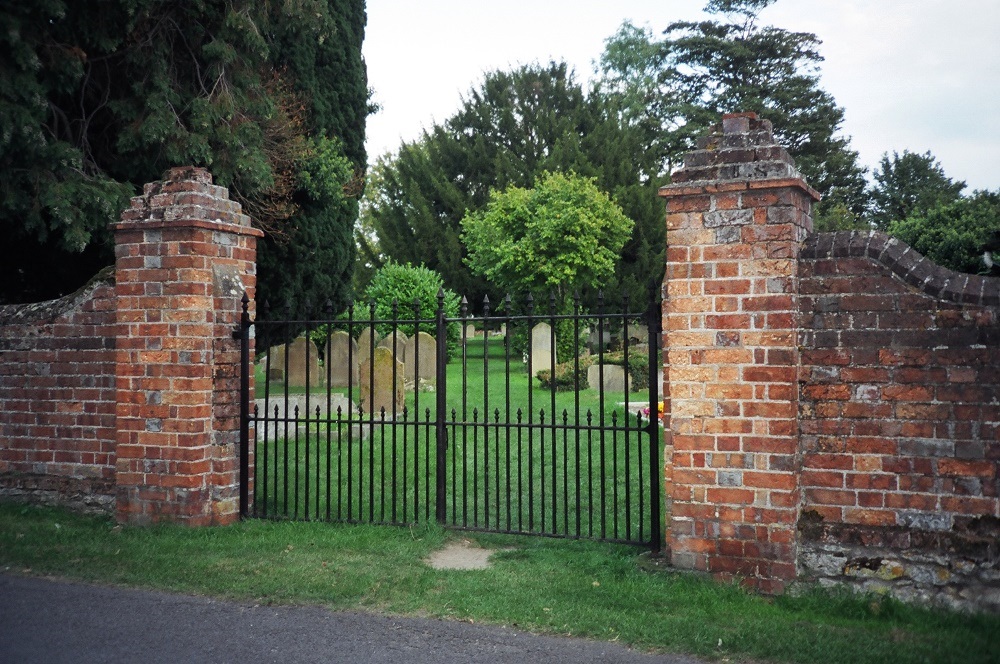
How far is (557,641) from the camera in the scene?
4098 mm

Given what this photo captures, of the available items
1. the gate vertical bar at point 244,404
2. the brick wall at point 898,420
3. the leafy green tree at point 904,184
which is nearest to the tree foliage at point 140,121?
the gate vertical bar at point 244,404

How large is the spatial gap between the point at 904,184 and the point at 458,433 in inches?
1283

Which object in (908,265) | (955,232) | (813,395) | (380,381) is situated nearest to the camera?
(908,265)

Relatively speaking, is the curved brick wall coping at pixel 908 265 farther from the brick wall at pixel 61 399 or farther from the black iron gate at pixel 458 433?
the brick wall at pixel 61 399

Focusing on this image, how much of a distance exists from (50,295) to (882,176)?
36.8 metres

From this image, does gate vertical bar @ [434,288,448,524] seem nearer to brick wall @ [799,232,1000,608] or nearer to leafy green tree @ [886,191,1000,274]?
brick wall @ [799,232,1000,608]

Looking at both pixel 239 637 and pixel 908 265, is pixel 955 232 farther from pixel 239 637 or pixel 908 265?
pixel 239 637

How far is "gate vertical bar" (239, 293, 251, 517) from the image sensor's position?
6.49 metres

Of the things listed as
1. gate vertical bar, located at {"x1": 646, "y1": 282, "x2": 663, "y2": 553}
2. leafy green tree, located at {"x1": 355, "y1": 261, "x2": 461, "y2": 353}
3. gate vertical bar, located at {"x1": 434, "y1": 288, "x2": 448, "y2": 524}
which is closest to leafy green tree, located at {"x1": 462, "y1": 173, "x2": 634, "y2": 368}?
leafy green tree, located at {"x1": 355, "y1": 261, "x2": 461, "y2": 353}

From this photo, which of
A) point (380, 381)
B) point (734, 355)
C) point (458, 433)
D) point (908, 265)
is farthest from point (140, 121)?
point (908, 265)

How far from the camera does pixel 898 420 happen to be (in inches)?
177

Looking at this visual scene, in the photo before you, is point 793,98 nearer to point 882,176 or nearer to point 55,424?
point 882,176

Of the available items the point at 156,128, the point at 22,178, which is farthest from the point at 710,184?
the point at 22,178

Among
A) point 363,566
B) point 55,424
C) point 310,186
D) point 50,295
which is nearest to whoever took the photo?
point 363,566
